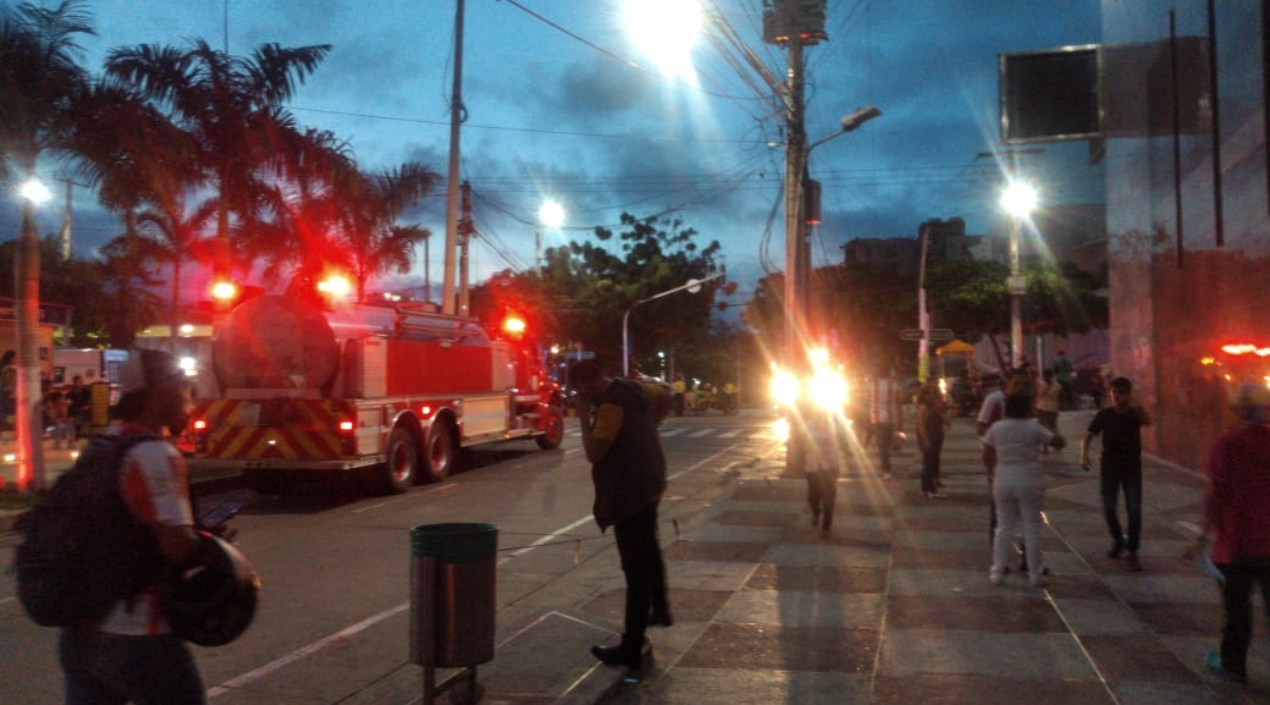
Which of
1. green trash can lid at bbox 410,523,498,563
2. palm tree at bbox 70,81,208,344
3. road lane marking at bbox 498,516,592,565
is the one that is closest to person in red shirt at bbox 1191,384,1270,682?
green trash can lid at bbox 410,523,498,563

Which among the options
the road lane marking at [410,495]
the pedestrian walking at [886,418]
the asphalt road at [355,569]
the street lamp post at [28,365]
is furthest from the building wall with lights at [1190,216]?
the street lamp post at [28,365]

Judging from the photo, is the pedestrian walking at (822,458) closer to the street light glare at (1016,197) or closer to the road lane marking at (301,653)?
the road lane marking at (301,653)

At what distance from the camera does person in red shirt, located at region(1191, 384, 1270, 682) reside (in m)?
5.96

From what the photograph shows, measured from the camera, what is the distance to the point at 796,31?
18.5 m

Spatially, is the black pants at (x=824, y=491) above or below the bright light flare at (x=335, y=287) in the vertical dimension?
below

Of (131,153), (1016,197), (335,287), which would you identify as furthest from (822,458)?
(1016,197)

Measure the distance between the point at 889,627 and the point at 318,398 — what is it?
934cm

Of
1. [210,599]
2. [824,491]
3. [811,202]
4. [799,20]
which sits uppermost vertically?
[799,20]

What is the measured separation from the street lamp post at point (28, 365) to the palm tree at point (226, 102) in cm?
394

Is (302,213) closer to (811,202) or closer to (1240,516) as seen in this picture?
(811,202)

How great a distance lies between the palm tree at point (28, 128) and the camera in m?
14.1

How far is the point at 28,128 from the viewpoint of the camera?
14320 millimetres

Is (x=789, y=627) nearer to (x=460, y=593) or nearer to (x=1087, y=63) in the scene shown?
(x=460, y=593)

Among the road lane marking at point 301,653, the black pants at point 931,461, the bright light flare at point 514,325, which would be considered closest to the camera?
the road lane marking at point 301,653
